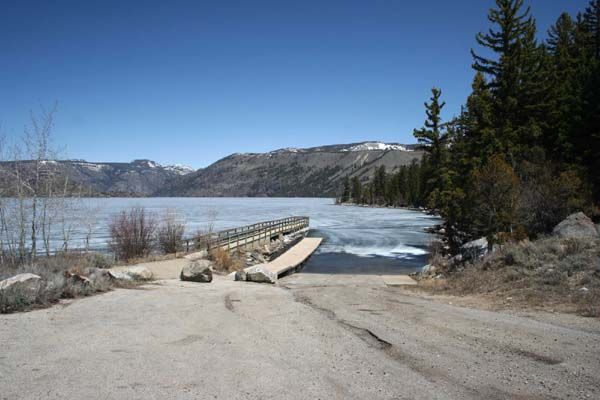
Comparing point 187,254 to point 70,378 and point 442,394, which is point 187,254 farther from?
point 442,394

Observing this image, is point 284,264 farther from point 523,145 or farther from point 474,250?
point 523,145

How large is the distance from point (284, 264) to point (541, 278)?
596 inches

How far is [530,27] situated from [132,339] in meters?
32.3

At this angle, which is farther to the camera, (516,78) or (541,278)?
(516,78)

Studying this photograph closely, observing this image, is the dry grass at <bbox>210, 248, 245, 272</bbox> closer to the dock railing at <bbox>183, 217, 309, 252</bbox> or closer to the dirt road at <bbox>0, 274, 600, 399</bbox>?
the dock railing at <bbox>183, 217, 309, 252</bbox>

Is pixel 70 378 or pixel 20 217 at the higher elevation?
pixel 20 217

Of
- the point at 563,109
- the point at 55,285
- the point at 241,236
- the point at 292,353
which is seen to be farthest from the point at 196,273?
the point at 563,109

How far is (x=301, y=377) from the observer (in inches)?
207

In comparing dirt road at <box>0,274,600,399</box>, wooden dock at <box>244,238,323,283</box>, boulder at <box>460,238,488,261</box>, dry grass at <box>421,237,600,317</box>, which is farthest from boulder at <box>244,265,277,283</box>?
boulder at <box>460,238,488,261</box>

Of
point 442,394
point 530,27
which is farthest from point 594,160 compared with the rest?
point 442,394

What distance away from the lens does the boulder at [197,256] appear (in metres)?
20.6

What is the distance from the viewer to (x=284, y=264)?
24.8m

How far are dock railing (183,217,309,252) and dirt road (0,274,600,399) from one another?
47.4 feet

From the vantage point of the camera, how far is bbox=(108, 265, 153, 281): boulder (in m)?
12.9
